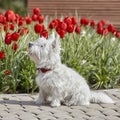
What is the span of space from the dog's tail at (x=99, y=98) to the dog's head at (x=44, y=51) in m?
0.81

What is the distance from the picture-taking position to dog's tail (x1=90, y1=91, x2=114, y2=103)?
8086 mm

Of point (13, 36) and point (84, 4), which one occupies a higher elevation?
point (84, 4)

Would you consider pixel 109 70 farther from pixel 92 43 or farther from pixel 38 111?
pixel 38 111

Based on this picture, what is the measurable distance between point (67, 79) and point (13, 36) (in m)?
1.13

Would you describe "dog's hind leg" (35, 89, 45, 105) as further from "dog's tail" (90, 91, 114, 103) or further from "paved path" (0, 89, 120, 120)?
"dog's tail" (90, 91, 114, 103)

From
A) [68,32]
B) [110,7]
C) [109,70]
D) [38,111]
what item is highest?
[110,7]

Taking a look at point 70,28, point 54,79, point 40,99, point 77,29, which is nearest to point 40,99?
point 40,99

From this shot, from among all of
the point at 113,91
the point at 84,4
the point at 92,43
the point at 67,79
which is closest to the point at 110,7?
the point at 84,4

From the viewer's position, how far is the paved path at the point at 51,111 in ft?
24.0

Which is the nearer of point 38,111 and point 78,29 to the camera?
point 38,111

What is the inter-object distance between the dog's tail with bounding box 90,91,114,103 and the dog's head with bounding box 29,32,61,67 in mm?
807

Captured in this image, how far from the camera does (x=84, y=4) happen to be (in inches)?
535

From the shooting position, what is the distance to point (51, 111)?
7613mm

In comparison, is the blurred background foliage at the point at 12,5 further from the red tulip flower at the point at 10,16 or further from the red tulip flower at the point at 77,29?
the red tulip flower at the point at 77,29
